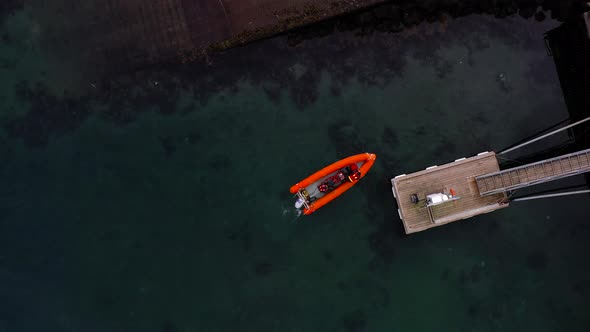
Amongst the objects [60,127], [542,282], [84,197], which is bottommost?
[542,282]

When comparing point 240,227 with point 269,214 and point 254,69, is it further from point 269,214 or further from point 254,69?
point 254,69

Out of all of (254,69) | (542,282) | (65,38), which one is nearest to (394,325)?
(542,282)

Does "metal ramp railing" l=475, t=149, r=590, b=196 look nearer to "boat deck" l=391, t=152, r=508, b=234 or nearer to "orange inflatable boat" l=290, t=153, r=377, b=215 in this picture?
"boat deck" l=391, t=152, r=508, b=234

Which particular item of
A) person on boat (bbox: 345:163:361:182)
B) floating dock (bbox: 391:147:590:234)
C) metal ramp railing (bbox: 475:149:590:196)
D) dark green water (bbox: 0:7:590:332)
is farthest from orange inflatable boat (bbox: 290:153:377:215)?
metal ramp railing (bbox: 475:149:590:196)

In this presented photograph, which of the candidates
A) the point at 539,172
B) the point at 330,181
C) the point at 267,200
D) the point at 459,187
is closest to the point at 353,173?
the point at 330,181

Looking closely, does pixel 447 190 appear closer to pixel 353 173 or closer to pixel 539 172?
pixel 539 172
